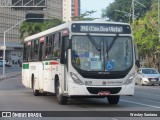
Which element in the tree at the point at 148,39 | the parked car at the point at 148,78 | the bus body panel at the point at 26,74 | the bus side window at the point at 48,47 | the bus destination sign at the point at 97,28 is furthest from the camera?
the tree at the point at 148,39

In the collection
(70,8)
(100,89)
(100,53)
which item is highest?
(70,8)

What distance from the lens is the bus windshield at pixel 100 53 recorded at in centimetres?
1811

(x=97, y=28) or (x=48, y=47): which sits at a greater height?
(x=97, y=28)

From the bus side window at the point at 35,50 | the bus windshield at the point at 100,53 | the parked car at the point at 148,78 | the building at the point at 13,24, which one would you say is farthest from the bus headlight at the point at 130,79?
the building at the point at 13,24

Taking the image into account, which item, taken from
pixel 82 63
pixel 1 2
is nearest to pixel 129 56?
pixel 82 63

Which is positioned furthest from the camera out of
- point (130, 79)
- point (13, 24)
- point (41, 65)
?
point (13, 24)

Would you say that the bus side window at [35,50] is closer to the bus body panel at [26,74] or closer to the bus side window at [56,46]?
the bus body panel at [26,74]

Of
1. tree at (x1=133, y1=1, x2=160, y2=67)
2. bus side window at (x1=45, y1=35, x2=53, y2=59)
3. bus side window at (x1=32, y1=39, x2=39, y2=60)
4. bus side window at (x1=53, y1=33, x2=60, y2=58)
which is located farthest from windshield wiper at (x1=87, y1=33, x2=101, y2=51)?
tree at (x1=133, y1=1, x2=160, y2=67)

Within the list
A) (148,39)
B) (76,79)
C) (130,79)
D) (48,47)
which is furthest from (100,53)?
(148,39)

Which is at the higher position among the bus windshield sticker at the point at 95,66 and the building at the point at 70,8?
the building at the point at 70,8

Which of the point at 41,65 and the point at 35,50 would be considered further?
the point at 35,50

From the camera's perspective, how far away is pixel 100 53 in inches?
720

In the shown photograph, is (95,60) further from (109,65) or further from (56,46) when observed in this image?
(56,46)

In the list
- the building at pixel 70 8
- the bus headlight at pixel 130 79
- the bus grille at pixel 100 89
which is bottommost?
the bus grille at pixel 100 89
